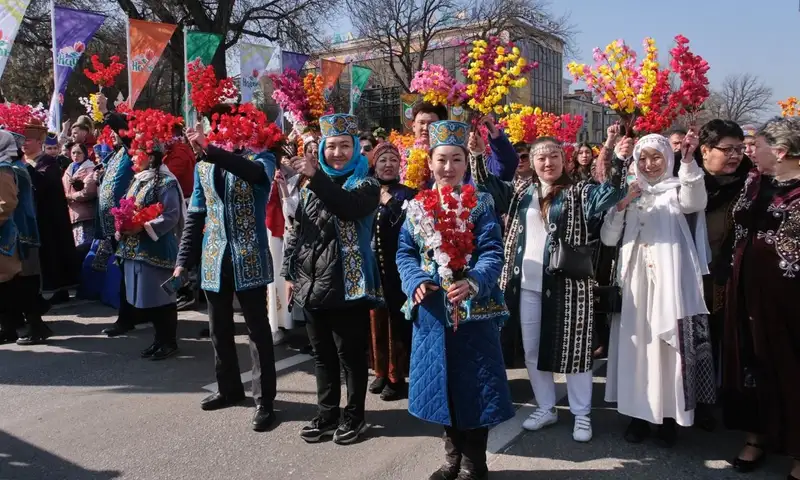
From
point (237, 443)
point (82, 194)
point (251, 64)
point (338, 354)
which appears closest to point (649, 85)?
point (338, 354)

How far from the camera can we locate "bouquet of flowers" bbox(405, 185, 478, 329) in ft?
9.36

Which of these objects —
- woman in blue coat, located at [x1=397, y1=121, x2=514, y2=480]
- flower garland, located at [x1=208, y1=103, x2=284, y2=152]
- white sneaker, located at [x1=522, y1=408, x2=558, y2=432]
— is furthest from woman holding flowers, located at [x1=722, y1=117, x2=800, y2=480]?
flower garland, located at [x1=208, y1=103, x2=284, y2=152]

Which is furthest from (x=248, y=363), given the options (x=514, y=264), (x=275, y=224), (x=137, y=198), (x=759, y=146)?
(x=759, y=146)

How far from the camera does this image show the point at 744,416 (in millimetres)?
3381

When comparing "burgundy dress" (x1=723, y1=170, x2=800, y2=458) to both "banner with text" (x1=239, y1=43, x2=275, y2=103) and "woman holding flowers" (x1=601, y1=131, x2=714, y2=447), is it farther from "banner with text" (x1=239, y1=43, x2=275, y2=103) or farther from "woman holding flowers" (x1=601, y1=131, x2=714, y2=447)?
"banner with text" (x1=239, y1=43, x2=275, y2=103)

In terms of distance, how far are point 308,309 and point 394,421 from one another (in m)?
1.06

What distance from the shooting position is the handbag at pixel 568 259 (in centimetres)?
365

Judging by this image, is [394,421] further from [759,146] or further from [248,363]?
[759,146]

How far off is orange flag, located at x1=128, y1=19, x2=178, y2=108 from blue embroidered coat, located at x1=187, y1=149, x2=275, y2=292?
841 centimetres

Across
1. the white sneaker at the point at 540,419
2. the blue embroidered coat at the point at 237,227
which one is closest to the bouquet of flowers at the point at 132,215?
the blue embroidered coat at the point at 237,227

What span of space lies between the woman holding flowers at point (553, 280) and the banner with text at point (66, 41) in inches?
367

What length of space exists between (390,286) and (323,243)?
3.32ft

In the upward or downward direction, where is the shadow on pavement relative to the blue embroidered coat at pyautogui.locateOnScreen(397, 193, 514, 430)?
downward

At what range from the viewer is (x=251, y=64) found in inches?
546
